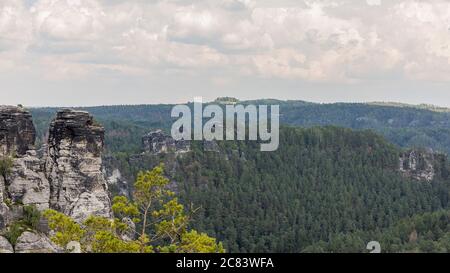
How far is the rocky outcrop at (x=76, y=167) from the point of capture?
79.0 meters

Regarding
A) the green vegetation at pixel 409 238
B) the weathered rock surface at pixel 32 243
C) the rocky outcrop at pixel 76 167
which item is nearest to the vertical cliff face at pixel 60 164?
the rocky outcrop at pixel 76 167

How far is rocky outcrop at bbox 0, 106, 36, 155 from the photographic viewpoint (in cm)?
7938

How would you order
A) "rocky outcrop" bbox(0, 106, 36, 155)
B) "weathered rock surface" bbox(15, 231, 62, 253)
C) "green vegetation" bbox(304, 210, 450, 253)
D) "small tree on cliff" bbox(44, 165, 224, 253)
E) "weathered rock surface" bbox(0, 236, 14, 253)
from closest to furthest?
"small tree on cliff" bbox(44, 165, 224, 253)
"weathered rock surface" bbox(15, 231, 62, 253)
"weathered rock surface" bbox(0, 236, 14, 253)
"rocky outcrop" bbox(0, 106, 36, 155)
"green vegetation" bbox(304, 210, 450, 253)

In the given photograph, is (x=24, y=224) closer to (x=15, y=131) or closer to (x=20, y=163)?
(x=20, y=163)

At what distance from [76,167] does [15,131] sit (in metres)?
7.91

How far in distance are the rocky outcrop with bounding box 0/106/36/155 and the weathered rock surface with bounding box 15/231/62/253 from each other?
17.8m

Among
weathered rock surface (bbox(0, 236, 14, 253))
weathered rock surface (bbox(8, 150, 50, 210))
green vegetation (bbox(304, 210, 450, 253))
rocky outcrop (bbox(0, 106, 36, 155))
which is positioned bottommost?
green vegetation (bbox(304, 210, 450, 253))

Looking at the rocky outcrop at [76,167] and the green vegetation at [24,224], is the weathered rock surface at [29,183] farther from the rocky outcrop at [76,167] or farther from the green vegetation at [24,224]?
the green vegetation at [24,224]

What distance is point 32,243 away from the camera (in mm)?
61125

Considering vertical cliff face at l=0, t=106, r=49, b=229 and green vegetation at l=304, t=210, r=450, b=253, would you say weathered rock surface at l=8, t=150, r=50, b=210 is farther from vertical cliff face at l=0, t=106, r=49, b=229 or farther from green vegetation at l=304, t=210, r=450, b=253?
green vegetation at l=304, t=210, r=450, b=253

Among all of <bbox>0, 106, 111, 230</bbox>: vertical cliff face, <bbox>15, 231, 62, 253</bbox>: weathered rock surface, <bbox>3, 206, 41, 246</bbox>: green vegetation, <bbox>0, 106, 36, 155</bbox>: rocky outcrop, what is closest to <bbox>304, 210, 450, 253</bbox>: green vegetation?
<bbox>0, 106, 111, 230</bbox>: vertical cliff face

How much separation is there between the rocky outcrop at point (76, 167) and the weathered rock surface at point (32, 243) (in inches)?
563
